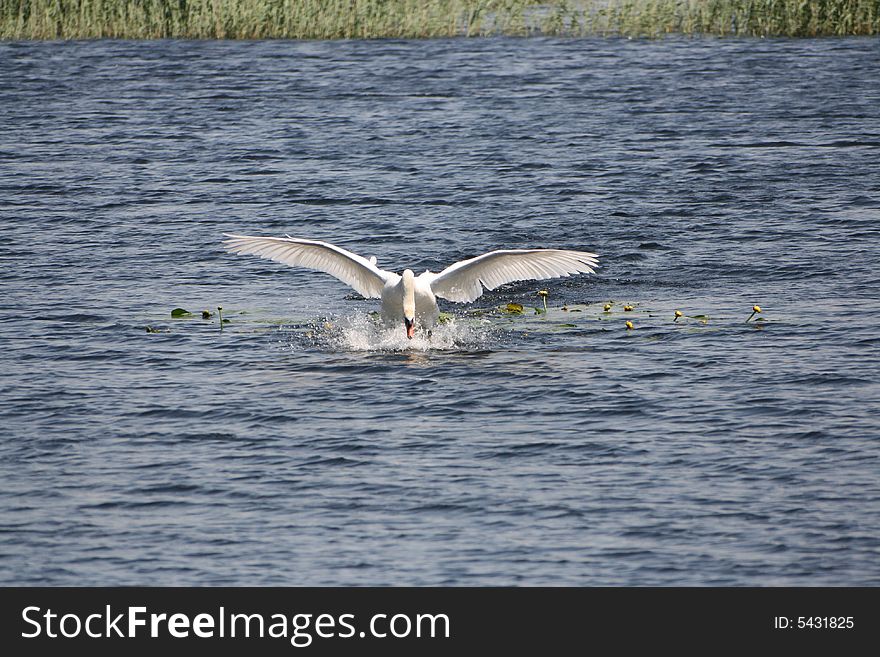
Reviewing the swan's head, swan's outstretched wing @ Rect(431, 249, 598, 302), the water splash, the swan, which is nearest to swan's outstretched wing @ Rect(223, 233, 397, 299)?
the swan

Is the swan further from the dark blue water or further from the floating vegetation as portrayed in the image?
the dark blue water

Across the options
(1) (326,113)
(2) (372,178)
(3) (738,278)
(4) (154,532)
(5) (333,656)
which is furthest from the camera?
(1) (326,113)

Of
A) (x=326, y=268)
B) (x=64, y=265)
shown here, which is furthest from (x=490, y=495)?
(x=64, y=265)

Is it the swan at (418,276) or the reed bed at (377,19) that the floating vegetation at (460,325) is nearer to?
the swan at (418,276)

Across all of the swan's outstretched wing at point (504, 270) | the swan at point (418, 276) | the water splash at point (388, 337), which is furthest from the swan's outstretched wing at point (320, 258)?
the swan's outstretched wing at point (504, 270)

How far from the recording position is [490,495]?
1201cm

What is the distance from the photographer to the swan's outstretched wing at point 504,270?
16.4 m

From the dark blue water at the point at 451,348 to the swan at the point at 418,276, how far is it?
0.54 m

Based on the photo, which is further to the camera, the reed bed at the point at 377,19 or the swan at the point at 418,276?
the reed bed at the point at 377,19

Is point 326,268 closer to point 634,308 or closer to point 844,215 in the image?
point 634,308

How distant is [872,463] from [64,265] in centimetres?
1243

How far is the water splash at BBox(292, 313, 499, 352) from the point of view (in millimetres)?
16719

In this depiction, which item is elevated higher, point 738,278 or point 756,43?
point 756,43

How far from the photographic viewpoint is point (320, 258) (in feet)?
56.2
